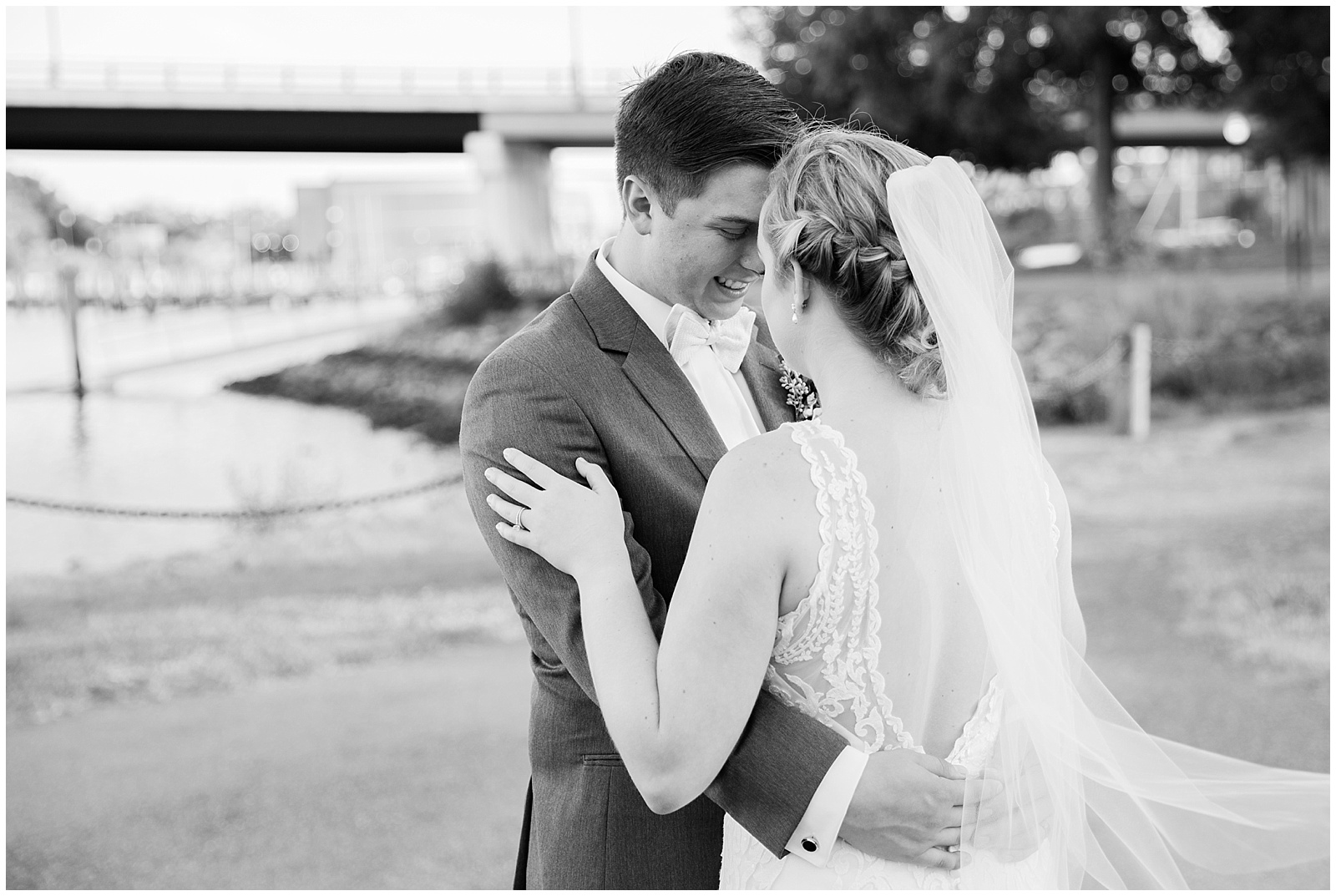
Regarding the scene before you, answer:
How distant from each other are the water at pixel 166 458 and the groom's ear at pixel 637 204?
9067mm

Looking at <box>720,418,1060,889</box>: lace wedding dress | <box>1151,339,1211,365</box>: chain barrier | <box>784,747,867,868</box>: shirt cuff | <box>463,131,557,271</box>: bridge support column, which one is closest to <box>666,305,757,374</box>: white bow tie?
<box>720,418,1060,889</box>: lace wedding dress

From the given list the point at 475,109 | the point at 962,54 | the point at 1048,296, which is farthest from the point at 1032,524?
the point at 475,109

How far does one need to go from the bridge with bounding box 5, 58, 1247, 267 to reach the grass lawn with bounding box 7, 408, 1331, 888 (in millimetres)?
15339

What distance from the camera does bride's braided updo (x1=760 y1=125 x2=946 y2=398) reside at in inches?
67.3

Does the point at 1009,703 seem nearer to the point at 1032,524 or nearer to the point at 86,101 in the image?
the point at 1032,524

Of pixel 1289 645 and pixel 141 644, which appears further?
pixel 141 644

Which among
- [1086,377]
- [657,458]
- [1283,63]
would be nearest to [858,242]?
[657,458]

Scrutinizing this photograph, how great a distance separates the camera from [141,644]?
23.5ft

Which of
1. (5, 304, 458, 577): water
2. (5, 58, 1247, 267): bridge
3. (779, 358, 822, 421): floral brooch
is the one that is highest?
(5, 58, 1247, 267): bridge

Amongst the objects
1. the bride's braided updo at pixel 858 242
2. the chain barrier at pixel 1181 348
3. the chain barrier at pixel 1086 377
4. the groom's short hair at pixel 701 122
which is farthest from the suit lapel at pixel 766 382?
the chain barrier at pixel 1181 348

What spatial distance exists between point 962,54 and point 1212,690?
14.2 meters

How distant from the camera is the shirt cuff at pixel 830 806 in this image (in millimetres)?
Result: 1721

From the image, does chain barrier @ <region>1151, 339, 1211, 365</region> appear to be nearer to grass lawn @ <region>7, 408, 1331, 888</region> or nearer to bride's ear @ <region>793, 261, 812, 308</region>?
grass lawn @ <region>7, 408, 1331, 888</region>

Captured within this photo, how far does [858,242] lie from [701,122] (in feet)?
1.30
